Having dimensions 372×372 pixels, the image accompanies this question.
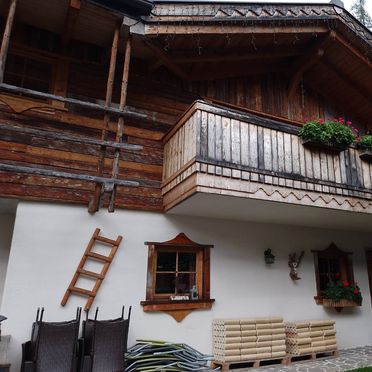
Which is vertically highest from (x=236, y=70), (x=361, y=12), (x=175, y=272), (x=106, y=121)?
(x=361, y=12)

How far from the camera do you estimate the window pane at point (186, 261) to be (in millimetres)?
6169

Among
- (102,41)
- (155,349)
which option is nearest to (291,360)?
(155,349)

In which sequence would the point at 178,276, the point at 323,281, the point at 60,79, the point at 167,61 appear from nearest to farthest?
the point at 60,79
the point at 178,276
the point at 167,61
the point at 323,281

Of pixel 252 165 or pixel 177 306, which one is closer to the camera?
pixel 252 165

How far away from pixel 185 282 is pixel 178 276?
179mm

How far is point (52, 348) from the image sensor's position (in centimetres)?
433

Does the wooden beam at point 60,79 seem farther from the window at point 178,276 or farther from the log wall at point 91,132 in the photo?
the window at point 178,276

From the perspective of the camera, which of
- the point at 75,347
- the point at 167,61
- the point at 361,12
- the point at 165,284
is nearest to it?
the point at 75,347

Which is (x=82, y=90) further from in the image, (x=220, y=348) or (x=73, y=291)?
(x=220, y=348)

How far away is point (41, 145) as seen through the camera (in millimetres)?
5422

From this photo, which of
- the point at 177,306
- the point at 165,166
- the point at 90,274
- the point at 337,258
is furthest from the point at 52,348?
the point at 337,258

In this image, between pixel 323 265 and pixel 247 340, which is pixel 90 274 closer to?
pixel 247 340

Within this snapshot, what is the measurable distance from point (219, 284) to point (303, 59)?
210 inches

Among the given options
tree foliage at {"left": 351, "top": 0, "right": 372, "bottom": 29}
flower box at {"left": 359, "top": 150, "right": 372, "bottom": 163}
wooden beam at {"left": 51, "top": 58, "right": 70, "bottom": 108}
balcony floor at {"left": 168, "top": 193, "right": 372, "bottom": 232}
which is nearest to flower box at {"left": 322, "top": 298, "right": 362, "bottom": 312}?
balcony floor at {"left": 168, "top": 193, "right": 372, "bottom": 232}
